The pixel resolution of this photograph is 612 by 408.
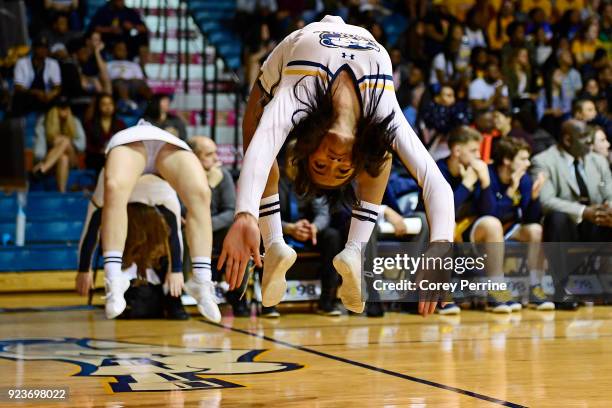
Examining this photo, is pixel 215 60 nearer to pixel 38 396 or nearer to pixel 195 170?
pixel 195 170

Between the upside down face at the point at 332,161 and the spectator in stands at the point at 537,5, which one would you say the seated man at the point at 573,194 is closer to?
the upside down face at the point at 332,161

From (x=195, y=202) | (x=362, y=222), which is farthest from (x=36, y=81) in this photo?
(x=362, y=222)

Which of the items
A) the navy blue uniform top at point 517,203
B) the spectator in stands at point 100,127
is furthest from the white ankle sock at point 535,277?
the spectator in stands at point 100,127

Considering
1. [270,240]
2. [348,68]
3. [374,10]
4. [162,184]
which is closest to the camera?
[348,68]

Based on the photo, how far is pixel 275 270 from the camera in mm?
5496

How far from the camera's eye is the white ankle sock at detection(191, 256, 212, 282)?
696cm

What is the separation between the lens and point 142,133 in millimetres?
6941

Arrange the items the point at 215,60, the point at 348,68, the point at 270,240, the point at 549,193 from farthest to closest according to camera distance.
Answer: the point at 215,60
the point at 549,193
the point at 270,240
the point at 348,68

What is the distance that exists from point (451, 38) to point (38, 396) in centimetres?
1098

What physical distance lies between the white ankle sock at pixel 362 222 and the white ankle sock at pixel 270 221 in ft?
1.32

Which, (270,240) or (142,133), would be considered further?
(142,133)

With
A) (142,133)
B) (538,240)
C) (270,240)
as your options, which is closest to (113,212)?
(142,133)

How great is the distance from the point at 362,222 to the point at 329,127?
83 cm

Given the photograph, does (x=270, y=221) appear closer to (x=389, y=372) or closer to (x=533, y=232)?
(x=389, y=372)
